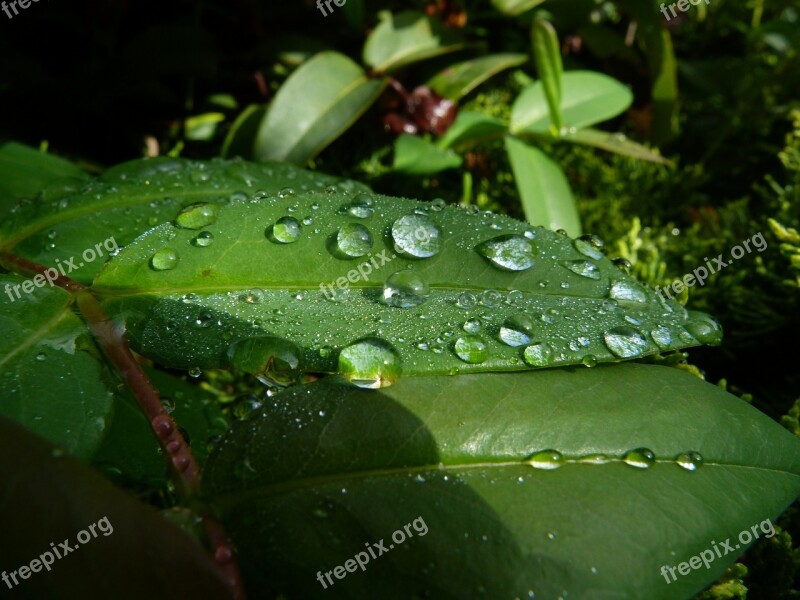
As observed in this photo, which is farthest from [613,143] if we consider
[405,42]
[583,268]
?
[583,268]

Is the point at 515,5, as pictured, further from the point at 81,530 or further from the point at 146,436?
the point at 81,530

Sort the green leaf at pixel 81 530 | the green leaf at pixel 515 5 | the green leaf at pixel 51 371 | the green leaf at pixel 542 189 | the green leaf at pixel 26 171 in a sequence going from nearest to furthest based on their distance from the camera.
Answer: the green leaf at pixel 81 530 → the green leaf at pixel 51 371 → the green leaf at pixel 26 171 → the green leaf at pixel 542 189 → the green leaf at pixel 515 5

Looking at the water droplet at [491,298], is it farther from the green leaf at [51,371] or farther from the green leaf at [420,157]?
the green leaf at [420,157]

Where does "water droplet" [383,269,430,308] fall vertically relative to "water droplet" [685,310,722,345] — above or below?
above

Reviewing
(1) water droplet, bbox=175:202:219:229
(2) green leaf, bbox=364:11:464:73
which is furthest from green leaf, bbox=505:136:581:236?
(1) water droplet, bbox=175:202:219:229

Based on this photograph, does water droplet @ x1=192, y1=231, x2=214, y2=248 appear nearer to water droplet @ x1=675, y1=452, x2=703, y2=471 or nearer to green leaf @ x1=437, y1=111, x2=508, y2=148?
water droplet @ x1=675, y1=452, x2=703, y2=471

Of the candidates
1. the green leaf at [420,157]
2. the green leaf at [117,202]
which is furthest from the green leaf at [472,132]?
the green leaf at [117,202]
